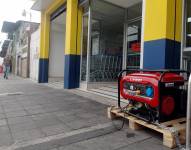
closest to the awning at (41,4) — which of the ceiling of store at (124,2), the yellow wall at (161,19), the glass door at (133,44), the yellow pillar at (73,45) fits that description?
the yellow pillar at (73,45)

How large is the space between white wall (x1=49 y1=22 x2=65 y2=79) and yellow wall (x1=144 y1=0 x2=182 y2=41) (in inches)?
351

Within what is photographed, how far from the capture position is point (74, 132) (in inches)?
131

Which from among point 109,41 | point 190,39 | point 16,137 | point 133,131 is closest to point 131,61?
point 109,41

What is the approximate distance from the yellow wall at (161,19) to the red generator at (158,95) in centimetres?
108

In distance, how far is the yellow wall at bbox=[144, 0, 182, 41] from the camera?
13.1 ft

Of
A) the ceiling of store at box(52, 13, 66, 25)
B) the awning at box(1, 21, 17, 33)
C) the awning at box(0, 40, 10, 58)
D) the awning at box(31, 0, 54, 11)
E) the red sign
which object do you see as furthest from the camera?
the awning at box(0, 40, 10, 58)

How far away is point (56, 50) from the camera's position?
1270cm

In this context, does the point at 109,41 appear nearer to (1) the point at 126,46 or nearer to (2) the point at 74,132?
(1) the point at 126,46

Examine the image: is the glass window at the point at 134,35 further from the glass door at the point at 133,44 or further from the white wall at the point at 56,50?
the white wall at the point at 56,50

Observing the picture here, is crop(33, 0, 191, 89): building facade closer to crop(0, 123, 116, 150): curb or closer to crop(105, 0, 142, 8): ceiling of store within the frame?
crop(105, 0, 142, 8): ceiling of store

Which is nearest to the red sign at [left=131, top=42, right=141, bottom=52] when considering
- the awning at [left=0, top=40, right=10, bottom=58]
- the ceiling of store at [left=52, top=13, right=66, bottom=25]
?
the ceiling of store at [left=52, top=13, right=66, bottom=25]

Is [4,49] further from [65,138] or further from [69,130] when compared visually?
[65,138]

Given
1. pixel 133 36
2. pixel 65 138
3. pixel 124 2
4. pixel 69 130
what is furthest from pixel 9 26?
→ pixel 65 138

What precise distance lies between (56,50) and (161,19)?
9.39m
